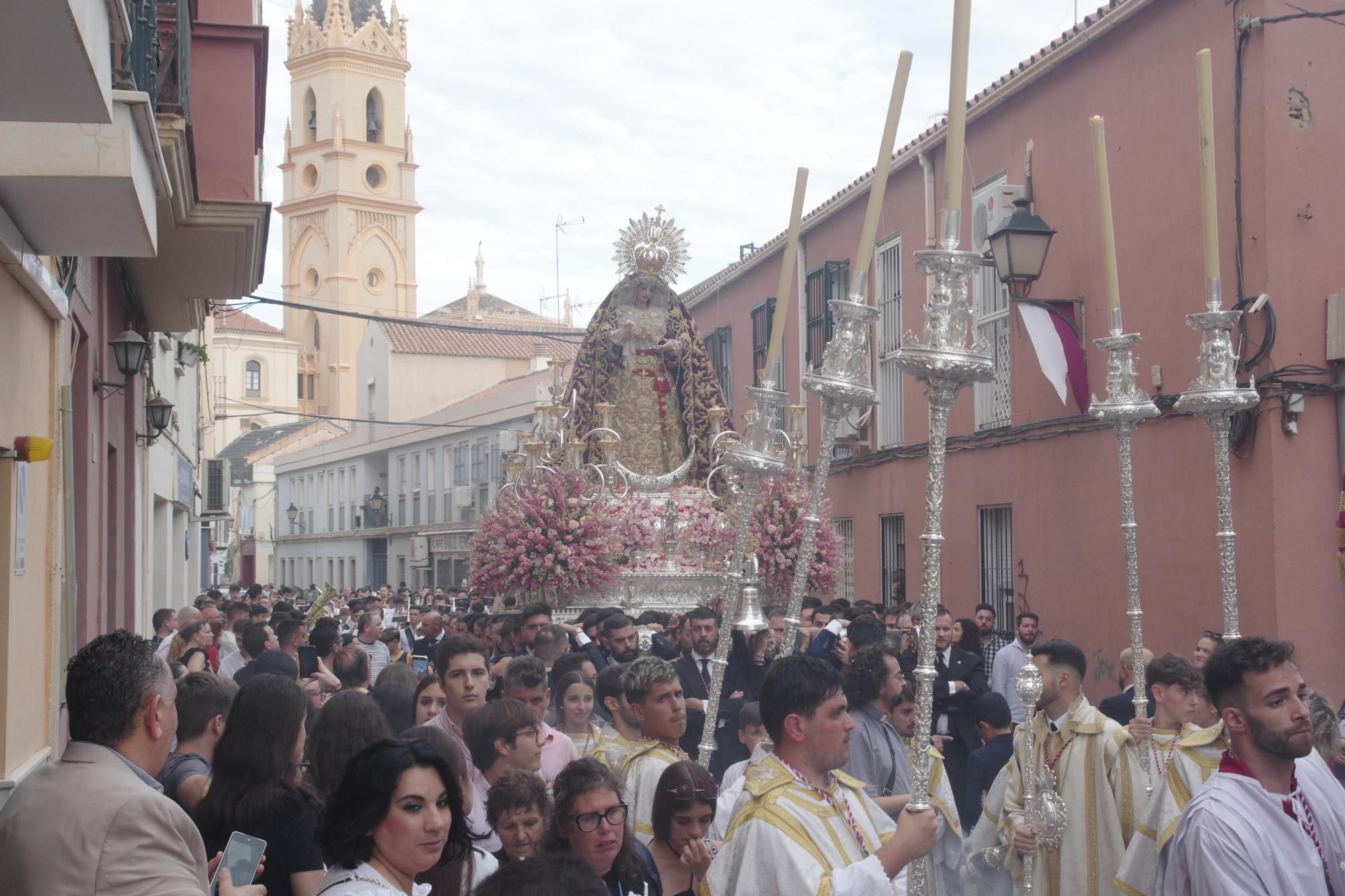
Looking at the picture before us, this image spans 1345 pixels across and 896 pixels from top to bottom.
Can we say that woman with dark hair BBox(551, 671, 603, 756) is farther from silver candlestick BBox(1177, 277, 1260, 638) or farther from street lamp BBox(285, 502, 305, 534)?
street lamp BBox(285, 502, 305, 534)

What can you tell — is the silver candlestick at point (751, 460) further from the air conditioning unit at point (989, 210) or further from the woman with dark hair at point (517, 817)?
the air conditioning unit at point (989, 210)

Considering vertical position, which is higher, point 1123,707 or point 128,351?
point 128,351

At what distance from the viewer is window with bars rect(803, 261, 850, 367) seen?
1933cm

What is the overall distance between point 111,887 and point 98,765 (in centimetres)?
29

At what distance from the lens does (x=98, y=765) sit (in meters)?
3.42

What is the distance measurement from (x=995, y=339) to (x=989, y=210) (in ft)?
4.13

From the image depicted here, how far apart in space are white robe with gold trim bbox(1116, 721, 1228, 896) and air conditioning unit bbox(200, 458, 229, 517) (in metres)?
21.7

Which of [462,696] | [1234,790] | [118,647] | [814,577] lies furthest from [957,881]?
Result: [814,577]

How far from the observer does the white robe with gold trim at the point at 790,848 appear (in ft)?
12.3

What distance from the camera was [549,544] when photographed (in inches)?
478

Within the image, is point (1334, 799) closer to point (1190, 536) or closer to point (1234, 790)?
point (1234, 790)

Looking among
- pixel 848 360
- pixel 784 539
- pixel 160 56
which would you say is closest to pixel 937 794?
pixel 848 360

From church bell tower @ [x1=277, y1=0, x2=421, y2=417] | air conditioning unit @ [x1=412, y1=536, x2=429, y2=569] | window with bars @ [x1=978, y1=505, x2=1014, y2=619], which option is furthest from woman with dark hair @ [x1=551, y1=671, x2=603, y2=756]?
church bell tower @ [x1=277, y1=0, x2=421, y2=417]

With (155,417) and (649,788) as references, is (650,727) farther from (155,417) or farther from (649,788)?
(155,417)
